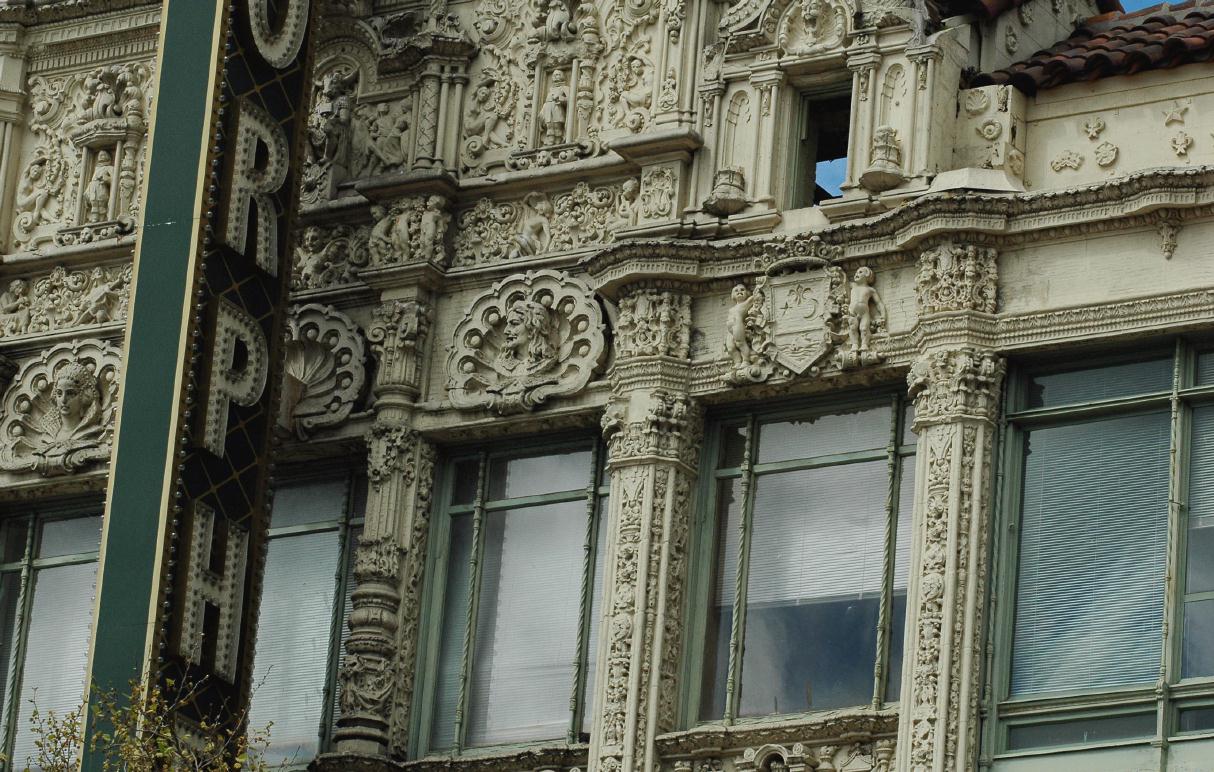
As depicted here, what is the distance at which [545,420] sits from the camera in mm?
28906

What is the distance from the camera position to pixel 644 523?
1090 inches

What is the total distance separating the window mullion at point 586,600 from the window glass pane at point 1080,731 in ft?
→ 12.3

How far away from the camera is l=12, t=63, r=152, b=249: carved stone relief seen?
3162cm

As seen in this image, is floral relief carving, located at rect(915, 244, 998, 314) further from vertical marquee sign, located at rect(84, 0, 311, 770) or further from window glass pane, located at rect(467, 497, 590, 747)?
vertical marquee sign, located at rect(84, 0, 311, 770)

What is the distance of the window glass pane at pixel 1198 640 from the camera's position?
83.7 feet

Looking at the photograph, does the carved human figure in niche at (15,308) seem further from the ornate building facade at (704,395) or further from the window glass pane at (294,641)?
the window glass pane at (294,641)

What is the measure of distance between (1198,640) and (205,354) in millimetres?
8271

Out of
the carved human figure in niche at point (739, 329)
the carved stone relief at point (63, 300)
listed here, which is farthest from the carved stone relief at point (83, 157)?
the carved human figure in niche at point (739, 329)

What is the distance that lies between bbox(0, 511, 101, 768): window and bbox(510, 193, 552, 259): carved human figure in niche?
4.61m

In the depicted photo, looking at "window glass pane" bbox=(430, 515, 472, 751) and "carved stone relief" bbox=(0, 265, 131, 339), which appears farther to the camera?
"carved stone relief" bbox=(0, 265, 131, 339)

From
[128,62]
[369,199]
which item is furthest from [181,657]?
[128,62]

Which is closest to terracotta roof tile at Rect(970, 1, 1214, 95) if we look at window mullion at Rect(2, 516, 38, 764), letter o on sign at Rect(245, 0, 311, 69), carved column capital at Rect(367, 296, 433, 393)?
carved column capital at Rect(367, 296, 433, 393)

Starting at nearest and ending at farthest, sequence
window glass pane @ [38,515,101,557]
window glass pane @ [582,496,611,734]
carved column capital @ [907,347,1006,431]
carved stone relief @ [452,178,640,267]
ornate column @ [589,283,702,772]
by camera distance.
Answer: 1. carved column capital @ [907,347,1006,431]
2. ornate column @ [589,283,702,772]
3. window glass pane @ [582,496,611,734]
4. carved stone relief @ [452,178,640,267]
5. window glass pane @ [38,515,101,557]

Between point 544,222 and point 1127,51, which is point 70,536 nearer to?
point 544,222
